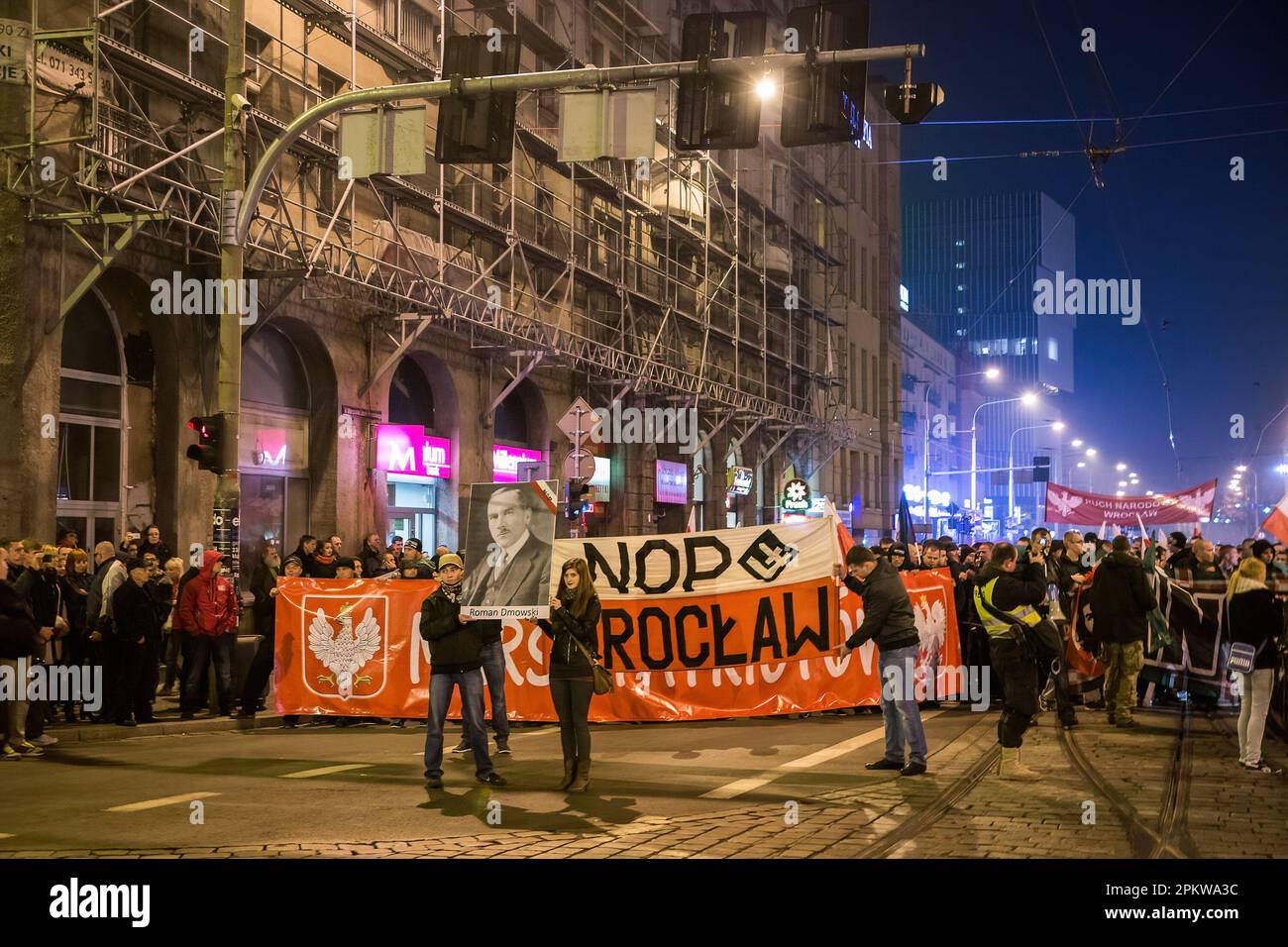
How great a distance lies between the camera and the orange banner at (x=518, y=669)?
13.9 m

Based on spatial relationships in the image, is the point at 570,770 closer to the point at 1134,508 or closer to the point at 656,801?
the point at 656,801

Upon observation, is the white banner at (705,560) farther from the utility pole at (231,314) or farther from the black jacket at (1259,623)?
the utility pole at (231,314)

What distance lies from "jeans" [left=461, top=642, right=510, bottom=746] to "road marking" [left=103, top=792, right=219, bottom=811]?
222 cm

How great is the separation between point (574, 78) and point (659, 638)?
5.84 metres

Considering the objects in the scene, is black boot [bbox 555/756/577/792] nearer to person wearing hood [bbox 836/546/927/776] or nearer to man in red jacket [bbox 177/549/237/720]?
person wearing hood [bbox 836/546/927/776]

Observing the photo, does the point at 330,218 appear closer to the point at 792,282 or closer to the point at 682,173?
the point at 682,173

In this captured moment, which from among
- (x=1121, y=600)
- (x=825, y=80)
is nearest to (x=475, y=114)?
(x=825, y=80)

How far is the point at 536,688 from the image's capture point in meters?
14.0

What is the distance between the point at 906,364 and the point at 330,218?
64.6 m

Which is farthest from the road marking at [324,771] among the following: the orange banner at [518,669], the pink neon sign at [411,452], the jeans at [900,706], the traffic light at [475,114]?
the pink neon sign at [411,452]

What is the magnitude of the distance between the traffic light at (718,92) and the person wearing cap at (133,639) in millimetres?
7285

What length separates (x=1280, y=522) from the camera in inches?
565

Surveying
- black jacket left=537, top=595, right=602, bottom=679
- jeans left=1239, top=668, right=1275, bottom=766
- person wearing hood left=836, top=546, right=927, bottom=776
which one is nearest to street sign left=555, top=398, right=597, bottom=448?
person wearing hood left=836, top=546, right=927, bottom=776
